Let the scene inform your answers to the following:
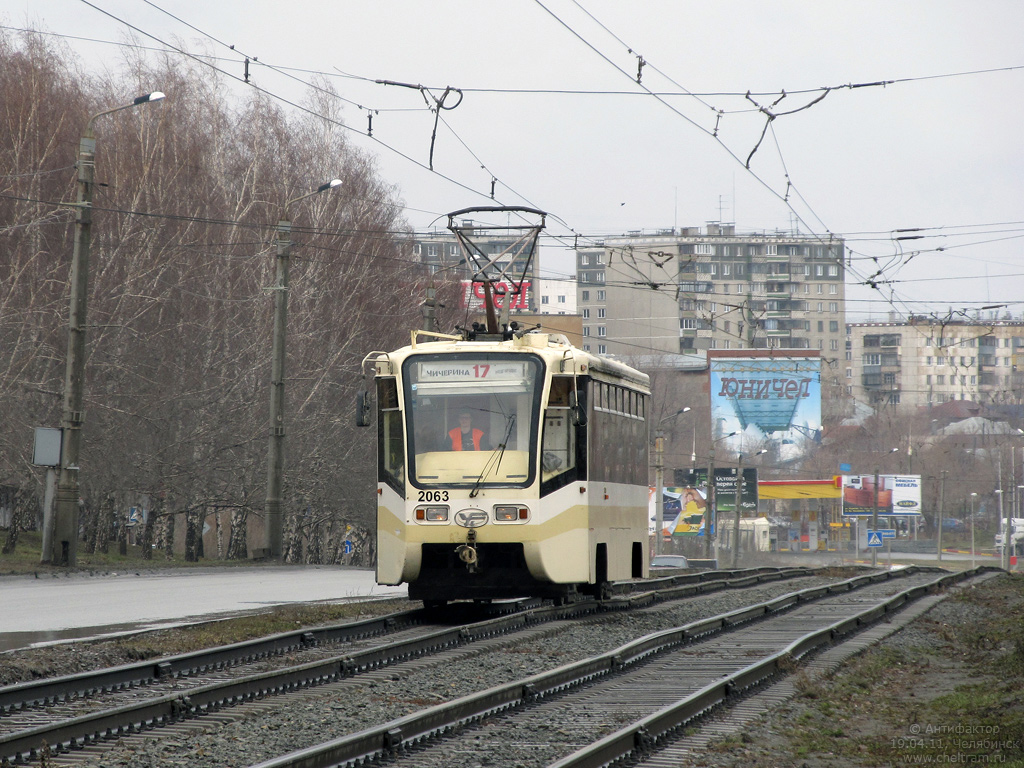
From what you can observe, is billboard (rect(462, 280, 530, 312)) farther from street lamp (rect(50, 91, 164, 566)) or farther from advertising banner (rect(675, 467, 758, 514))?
advertising banner (rect(675, 467, 758, 514))

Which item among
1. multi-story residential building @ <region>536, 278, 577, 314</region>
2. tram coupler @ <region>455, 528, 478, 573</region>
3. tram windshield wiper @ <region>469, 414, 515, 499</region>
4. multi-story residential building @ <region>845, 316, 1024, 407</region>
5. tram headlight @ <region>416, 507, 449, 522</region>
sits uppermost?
multi-story residential building @ <region>536, 278, 577, 314</region>

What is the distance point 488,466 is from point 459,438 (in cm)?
46

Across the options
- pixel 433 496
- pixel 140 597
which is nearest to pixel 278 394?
pixel 140 597

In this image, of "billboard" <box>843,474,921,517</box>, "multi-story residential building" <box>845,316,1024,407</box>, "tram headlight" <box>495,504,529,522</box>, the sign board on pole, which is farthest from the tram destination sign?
"multi-story residential building" <box>845,316,1024,407</box>

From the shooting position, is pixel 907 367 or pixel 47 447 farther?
pixel 907 367

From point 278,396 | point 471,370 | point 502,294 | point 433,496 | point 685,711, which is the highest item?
point 502,294

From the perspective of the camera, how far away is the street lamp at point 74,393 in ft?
73.8

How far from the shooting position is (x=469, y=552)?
14148 millimetres

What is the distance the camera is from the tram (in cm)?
1428

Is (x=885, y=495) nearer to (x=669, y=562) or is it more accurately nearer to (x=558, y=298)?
(x=669, y=562)

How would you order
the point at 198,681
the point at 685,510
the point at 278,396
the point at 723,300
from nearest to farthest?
1. the point at 198,681
2. the point at 278,396
3. the point at 685,510
4. the point at 723,300

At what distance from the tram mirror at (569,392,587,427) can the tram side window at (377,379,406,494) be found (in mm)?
1858

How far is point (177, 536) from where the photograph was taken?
65.1 metres

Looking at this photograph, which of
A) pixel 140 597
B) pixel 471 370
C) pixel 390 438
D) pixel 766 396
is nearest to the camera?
pixel 471 370
